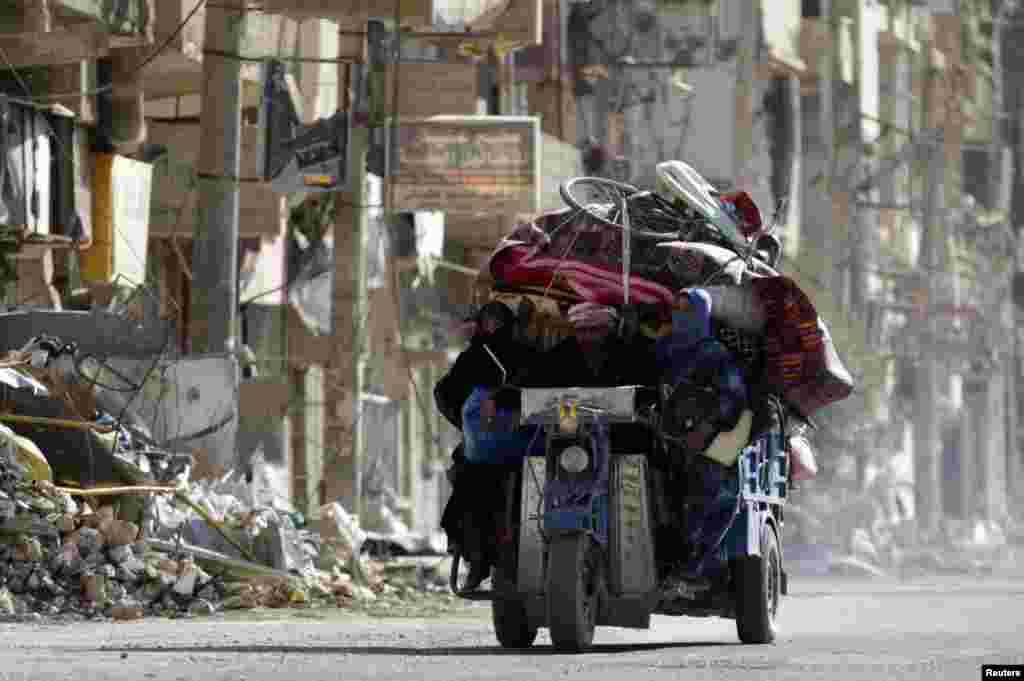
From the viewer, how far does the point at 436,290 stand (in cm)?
4556

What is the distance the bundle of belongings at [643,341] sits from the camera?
51.8ft

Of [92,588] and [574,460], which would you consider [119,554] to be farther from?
[574,460]

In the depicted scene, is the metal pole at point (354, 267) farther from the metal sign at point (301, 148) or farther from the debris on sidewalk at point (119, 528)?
the debris on sidewalk at point (119, 528)

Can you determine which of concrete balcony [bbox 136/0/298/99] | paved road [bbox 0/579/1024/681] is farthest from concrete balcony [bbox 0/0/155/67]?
paved road [bbox 0/579/1024/681]

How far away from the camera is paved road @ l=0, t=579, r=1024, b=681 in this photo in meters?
13.2

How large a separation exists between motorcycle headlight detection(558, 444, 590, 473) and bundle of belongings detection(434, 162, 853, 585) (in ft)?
1.20

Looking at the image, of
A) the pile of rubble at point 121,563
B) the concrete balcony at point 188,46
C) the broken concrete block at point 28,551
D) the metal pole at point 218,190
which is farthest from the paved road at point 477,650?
the concrete balcony at point 188,46

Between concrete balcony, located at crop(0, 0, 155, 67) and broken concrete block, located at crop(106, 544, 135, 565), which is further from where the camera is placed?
concrete balcony, located at crop(0, 0, 155, 67)

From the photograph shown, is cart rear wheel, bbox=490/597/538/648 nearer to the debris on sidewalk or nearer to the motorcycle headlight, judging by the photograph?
the motorcycle headlight

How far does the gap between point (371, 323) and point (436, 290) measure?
10.8 feet

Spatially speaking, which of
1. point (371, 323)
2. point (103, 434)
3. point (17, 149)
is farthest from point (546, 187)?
point (103, 434)

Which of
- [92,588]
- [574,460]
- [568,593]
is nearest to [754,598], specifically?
[574,460]

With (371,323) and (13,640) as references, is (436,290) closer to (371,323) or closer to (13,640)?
(371,323)

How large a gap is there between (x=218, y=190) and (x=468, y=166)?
9433 mm
